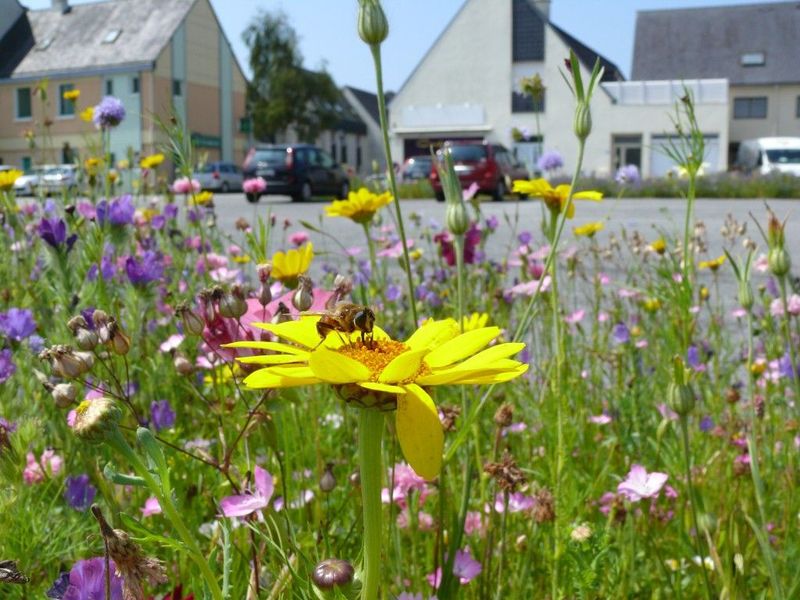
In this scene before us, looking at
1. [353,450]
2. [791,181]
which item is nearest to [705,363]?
[353,450]

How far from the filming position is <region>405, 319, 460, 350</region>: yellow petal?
640 mm

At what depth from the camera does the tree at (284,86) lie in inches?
1119

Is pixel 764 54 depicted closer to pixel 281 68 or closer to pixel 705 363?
pixel 281 68

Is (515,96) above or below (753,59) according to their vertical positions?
below

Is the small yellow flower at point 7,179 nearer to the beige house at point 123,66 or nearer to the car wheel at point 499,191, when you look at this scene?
the car wheel at point 499,191

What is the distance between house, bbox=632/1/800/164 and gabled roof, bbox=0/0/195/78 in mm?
15445

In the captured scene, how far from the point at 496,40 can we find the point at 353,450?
2704 centimetres

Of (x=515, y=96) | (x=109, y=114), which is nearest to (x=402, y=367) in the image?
(x=109, y=114)

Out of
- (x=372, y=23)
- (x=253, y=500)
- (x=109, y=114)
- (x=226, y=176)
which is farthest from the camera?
(x=226, y=176)

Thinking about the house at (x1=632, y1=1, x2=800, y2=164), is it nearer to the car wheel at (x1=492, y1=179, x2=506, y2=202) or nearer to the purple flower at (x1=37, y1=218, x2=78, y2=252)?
the car wheel at (x1=492, y1=179, x2=506, y2=202)

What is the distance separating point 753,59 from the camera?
95.5ft

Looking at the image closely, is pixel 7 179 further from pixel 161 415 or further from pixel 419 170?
pixel 419 170

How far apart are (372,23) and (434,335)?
1.48 ft

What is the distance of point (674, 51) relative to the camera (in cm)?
3012
